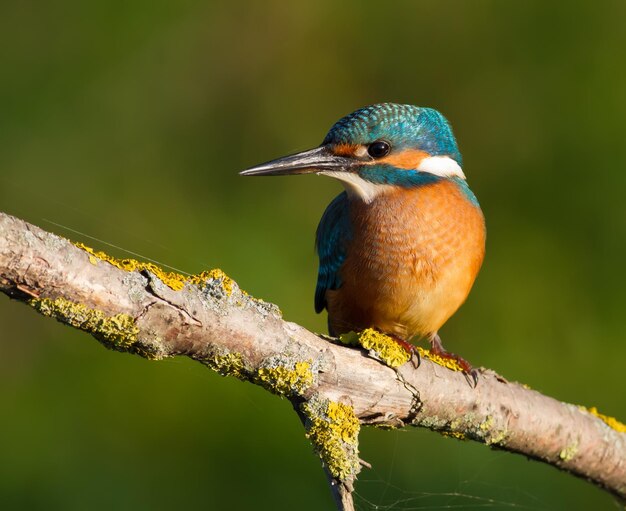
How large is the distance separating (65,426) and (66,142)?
125cm

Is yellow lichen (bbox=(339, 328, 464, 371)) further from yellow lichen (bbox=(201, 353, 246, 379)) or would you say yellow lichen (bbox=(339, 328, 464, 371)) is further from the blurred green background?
the blurred green background

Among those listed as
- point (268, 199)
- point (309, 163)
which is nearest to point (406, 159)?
point (309, 163)

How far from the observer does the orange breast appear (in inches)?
102

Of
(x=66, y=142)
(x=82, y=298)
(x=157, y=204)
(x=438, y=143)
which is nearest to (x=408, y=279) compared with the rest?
(x=438, y=143)

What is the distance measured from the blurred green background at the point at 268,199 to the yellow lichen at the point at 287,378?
1187mm

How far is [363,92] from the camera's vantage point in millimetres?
3904

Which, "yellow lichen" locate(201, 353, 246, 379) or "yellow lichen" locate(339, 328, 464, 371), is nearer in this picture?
"yellow lichen" locate(201, 353, 246, 379)

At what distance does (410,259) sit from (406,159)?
0.36m

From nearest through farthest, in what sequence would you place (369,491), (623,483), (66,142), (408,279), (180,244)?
(408,279), (623,483), (369,491), (180,244), (66,142)

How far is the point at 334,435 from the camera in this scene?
1.96 m

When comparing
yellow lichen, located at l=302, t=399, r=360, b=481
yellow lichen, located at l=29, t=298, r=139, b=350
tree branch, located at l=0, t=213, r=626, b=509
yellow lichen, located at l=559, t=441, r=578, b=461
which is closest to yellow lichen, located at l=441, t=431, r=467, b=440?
tree branch, located at l=0, t=213, r=626, b=509

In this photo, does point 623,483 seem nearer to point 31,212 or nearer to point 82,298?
point 82,298

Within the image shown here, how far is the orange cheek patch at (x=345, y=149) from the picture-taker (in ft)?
8.75

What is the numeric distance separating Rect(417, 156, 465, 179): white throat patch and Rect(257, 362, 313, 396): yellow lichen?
1.06 meters
